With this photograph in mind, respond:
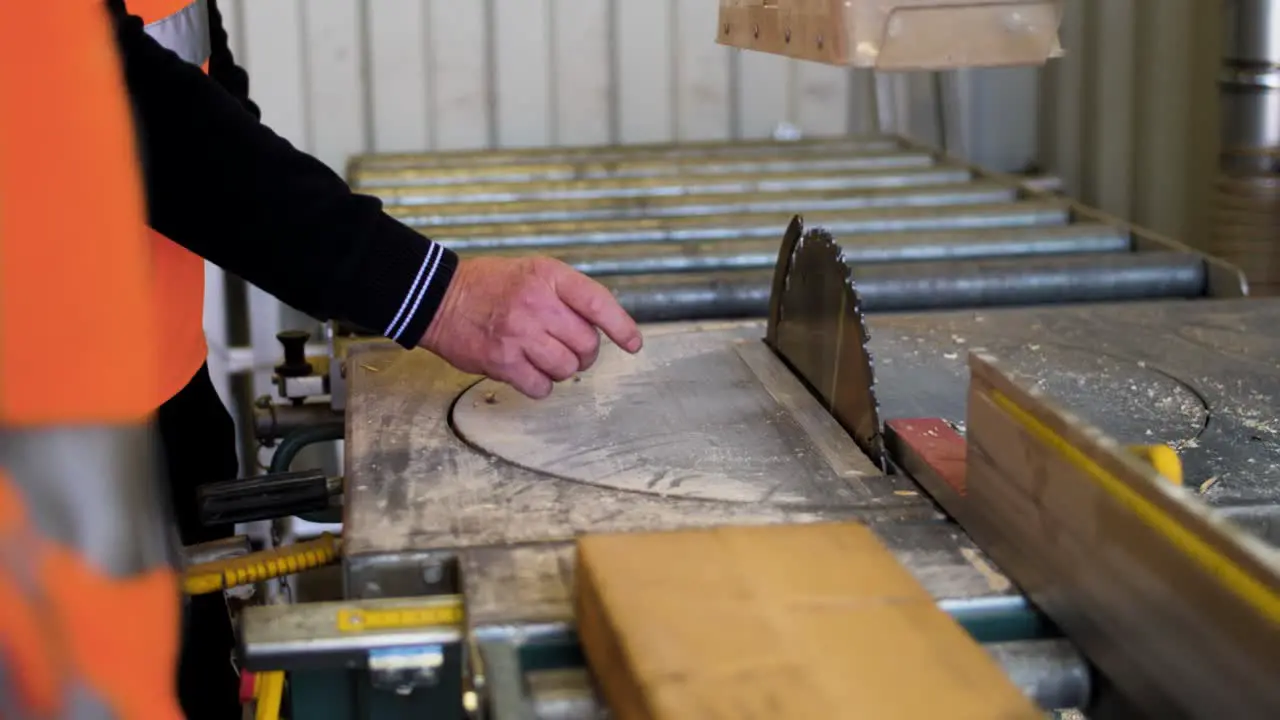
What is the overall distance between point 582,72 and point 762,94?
1.20 feet

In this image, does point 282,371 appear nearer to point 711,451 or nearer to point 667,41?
point 711,451

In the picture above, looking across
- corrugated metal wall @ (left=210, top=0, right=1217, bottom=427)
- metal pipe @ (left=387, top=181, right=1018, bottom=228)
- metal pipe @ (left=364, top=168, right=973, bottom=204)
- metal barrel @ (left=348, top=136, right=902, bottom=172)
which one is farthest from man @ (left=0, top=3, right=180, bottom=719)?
corrugated metal wall @ (left=210, top=0, right=1217, bottom=427)

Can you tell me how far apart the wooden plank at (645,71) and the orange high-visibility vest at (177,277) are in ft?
4.49

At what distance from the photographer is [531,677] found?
77cm

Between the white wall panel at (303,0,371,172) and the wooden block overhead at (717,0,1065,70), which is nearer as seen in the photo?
the wooden block overhead at (717,0,1065,70)

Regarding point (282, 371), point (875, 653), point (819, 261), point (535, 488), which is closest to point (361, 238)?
point (535, 488)

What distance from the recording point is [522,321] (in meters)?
1.17

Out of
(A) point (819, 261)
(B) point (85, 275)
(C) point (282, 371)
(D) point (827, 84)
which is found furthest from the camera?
(D) point (827, 84)

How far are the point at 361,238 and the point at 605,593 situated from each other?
1.53 ft

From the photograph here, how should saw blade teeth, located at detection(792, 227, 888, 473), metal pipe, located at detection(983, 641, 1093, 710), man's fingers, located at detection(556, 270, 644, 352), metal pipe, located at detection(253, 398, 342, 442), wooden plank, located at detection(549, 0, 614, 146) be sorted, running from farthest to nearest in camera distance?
wooden plank, located at detection(549, 0, 614, 146) → metal pipe, located at detection(253, 398, 342, 442) → man's fingers, located at detection(556, 270, 644, 352) → saw blade teeth, located at detection(792, 227, 888, 473) → metal pipe, located at detection(983, 641, 1093, 710)

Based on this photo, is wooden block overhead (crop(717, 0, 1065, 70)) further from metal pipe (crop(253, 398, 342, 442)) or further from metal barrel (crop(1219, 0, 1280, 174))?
metal barrel (crop(1219, 0, 1280, 174))

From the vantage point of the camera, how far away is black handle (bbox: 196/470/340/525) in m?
1.06

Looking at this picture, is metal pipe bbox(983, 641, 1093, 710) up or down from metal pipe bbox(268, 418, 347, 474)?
up

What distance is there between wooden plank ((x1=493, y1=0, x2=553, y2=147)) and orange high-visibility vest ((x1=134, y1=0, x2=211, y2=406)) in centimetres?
128
